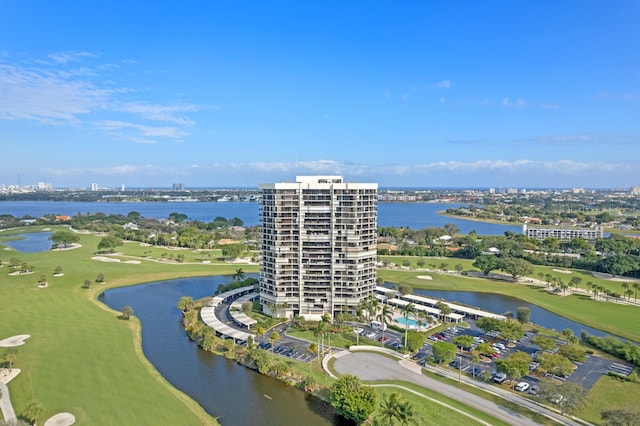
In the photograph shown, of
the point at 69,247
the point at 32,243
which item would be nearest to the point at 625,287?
the point at 69,247

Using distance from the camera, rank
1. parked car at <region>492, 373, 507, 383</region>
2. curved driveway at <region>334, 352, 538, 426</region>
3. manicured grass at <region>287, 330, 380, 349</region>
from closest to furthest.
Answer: curved driveway at <region>334, 352, 538, 426</region> < parked car at <region>492, 373, 507, 383</region> < manicured grass at <region>287, 330, 380, 349</region>

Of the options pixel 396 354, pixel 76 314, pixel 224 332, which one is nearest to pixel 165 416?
pixel 224 332

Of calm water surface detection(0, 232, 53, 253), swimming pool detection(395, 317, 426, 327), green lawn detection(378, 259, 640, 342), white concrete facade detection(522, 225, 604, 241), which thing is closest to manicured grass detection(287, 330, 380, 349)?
swimming pool detection(395, 317, 426, 327)

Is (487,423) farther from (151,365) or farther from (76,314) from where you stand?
(76,314)

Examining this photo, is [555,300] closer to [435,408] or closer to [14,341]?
[435,408]

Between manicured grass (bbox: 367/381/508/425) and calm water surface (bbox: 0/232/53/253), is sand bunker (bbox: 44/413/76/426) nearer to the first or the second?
manicured grass (bbox: 367/381/508/425)

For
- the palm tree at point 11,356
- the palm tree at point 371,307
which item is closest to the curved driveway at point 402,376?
the palm tree at point 371,307
